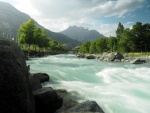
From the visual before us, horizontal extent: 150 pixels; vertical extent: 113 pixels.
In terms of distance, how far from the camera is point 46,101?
8641 millimetres

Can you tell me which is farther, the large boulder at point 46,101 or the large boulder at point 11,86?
the large boulder at point 46,101

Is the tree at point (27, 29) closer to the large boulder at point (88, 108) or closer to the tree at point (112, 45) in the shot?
the large boulder at point (88, 108)

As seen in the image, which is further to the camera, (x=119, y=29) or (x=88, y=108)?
(x=119, y=29)

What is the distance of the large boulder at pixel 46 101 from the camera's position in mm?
8469

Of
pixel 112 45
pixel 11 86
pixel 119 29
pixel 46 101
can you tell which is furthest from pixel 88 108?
pixel 119 29

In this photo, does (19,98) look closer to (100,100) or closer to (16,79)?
(16,79)

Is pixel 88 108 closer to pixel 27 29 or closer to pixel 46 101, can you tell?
pixel 46 101

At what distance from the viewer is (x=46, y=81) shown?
17547mm

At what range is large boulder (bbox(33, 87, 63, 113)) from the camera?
847 centimetres

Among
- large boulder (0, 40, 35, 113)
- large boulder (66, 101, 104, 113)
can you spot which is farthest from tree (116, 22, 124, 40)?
large boulder (0, 40, 35, 113)

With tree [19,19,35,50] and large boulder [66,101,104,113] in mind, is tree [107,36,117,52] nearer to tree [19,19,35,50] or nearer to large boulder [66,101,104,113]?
tree [19,19,35,50]

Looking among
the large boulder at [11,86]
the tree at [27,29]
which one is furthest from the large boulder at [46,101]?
the tree at [27,29]

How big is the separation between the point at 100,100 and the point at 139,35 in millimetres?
96028

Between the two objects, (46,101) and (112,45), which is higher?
(112,45)
